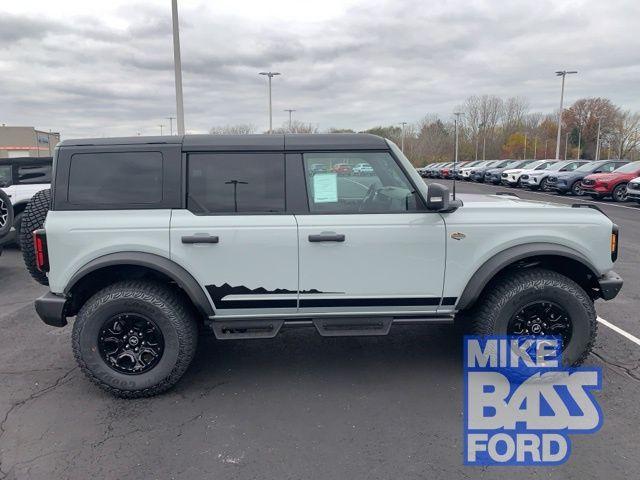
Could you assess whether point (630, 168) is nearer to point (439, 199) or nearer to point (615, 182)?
point (615, 182)

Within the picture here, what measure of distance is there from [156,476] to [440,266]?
2.30 metres

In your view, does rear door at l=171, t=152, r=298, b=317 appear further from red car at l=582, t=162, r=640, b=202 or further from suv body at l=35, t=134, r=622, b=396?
red car at l=582, t=162, r=640, b=202

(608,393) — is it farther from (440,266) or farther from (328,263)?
(328,263)

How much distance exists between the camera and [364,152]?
12.2 feet

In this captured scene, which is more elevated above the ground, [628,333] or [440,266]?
[440,266]

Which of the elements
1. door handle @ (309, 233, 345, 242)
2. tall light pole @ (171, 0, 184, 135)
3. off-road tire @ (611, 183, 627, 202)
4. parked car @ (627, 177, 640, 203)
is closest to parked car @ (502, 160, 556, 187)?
off-road tire @ (611, 183, 627, 202)

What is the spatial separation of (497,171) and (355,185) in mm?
29227

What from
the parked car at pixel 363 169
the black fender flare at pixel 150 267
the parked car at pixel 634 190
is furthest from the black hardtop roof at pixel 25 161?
the parked car at pixel 634 190

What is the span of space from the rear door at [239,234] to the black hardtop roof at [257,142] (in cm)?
6

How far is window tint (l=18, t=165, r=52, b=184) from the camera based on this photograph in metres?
9.34

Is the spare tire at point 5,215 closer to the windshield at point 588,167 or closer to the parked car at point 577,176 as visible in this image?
the parked car at point 577,176

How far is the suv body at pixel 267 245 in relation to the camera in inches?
138

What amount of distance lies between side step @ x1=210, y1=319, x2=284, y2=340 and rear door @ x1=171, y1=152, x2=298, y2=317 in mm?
74

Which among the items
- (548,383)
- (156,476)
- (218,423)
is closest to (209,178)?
(218,423)
